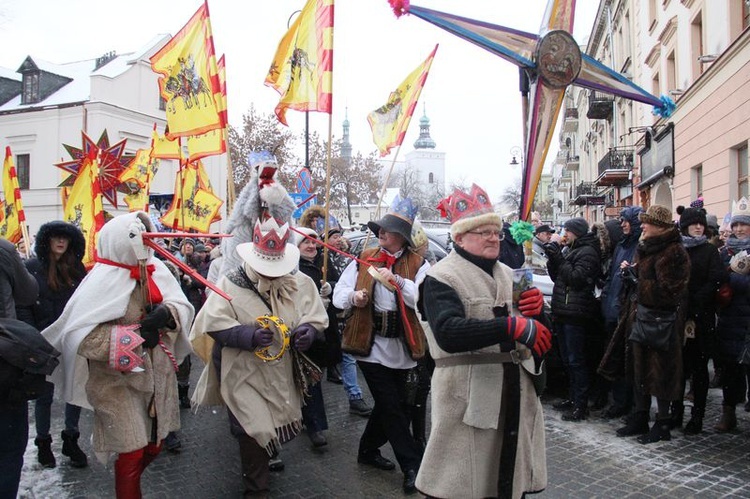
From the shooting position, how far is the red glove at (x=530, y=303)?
289cm

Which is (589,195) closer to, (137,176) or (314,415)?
(137,176)

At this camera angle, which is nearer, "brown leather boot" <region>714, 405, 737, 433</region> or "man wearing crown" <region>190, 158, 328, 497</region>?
"man wearing crown" <region>190, 158, 328, 497</region>

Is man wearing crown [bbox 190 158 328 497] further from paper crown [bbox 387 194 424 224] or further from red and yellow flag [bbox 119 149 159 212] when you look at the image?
red and yellow flag [bbox 119 149 159 212]

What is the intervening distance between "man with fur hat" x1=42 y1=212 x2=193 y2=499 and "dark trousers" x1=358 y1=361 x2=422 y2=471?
4.68ft

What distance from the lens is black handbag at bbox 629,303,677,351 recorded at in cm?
518

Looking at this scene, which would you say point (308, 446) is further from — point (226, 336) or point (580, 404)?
point (580, 404)

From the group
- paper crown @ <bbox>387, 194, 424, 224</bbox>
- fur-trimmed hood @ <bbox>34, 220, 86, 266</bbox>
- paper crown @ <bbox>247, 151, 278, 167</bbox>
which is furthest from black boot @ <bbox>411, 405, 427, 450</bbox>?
fur-trimmed hood @ <bbox>34, 220, 86, 266</bbox>

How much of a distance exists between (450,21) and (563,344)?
343 cm

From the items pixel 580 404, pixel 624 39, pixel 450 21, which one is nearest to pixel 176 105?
pixel 450 21

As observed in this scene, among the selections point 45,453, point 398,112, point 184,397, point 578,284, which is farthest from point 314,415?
point 398,112

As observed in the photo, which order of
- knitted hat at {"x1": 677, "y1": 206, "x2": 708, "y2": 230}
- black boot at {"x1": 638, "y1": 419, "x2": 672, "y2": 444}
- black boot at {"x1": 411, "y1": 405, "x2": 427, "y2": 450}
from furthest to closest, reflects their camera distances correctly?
knitted hat at {"x1": 677, "y1": 206, "x2": 708, "y2": 230}
black boot at {"x1": 638, "y1": 419, "x2": 672, "y2": 444}
black boot at {"x1": 411, "y1": 405, "x2": 427, "y2": 450}

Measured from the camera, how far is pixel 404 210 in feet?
15.3

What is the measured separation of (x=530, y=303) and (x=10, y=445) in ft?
9.39

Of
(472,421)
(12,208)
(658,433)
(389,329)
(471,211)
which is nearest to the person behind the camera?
(472,421)
